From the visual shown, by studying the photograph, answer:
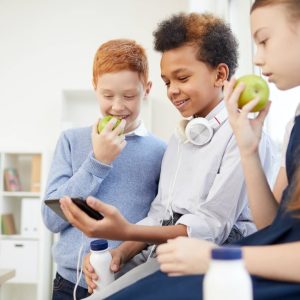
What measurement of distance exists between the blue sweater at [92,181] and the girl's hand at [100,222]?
0.22 m

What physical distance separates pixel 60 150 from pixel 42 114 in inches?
109

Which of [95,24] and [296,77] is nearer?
[296,77]

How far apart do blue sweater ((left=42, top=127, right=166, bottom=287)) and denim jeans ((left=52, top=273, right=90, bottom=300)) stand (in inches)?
0.7

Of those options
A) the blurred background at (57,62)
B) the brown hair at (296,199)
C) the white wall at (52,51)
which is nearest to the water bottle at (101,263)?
the brown hair at (296,199)

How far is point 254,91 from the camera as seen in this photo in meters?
1.10

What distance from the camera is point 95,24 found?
432 cm

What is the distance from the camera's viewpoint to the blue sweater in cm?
141

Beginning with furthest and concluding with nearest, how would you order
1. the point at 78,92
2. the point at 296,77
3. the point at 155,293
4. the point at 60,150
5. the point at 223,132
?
the point at 78,92 < the point at 60,150 < the point at 223,132 < the point at 296,77 < the point at 155,293

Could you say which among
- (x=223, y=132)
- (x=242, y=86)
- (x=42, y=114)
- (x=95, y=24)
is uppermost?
(x=95, y=24)

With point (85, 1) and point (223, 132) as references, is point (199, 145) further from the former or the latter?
point (85, 1)

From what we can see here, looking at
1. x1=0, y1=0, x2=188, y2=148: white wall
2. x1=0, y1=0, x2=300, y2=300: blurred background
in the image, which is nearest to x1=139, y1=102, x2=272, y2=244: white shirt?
x1=0, y1=0, x2=300, y2=300: blurred background

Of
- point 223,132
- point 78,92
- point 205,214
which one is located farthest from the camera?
point 78,92

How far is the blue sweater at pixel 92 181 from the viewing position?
1.41 metres

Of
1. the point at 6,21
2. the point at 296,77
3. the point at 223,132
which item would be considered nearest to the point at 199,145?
the point at 223,132
